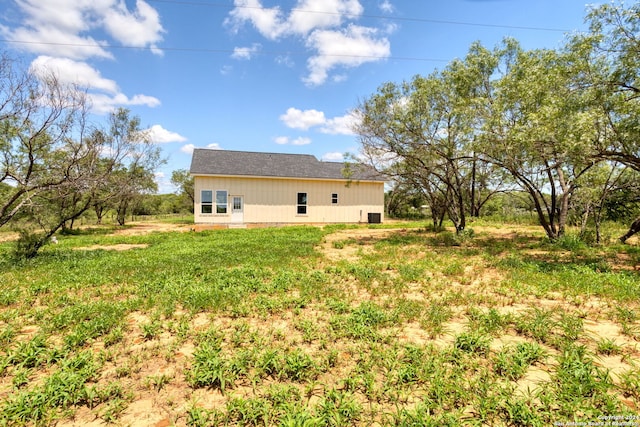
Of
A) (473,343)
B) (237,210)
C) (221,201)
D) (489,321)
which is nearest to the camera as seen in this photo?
(473,343)

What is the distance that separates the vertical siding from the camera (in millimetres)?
17141

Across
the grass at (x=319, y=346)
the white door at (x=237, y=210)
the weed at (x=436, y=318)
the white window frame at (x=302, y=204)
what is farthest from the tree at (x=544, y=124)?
the white door at (x=237, y=210)

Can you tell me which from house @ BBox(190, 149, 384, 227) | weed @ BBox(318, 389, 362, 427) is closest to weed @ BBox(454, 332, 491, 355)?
weed @ BBox(318, 389, 362, 427)

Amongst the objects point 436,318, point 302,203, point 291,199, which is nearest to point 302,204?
point 302,203

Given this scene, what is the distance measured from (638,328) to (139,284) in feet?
22.2

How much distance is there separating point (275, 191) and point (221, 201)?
3.21 meters

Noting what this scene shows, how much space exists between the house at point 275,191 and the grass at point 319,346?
37.2 feet

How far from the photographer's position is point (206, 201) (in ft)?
55.6

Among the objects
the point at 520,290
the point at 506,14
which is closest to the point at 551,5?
the point at 506,14

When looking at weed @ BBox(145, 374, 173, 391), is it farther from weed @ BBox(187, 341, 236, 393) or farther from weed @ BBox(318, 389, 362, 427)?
weed @ BBox(318, 389, 362, 427)

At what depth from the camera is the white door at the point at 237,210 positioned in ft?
56.9

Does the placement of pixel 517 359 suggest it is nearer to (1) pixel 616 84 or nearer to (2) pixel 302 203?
(1) pixel 616 84

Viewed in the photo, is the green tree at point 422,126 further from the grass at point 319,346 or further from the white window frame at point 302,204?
the white window frame at point 302,204

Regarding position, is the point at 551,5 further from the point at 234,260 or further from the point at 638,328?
the point at 234,260
